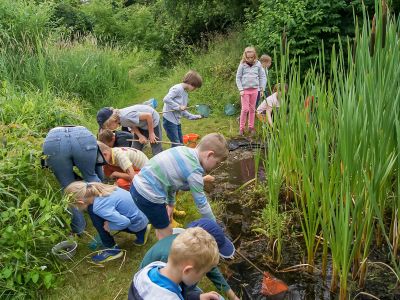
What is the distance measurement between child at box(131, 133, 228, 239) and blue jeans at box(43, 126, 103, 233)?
0.84 metres

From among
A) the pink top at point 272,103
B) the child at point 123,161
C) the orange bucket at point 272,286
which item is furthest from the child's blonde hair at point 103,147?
the orange bucket at point 272,286

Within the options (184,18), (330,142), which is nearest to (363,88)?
(330,142)

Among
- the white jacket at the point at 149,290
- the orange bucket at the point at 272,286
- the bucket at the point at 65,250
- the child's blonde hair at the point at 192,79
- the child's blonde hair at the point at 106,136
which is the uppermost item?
the child's blonde hair at the point at 192,79

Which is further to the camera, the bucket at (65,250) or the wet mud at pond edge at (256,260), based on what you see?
the bucket at (65,250)

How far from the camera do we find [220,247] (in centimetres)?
274

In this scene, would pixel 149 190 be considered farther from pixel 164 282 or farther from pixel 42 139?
pixel 42 139

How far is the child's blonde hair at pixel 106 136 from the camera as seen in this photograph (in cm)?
415

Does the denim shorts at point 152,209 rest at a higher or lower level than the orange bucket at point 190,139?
higher

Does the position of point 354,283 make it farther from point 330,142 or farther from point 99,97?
point 99,97

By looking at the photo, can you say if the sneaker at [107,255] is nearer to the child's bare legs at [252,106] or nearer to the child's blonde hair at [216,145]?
the child's blonde hair at [216,145]

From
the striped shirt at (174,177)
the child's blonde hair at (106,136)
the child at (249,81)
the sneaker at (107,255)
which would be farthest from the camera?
the child at (249,81)

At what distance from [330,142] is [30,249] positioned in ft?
7.72

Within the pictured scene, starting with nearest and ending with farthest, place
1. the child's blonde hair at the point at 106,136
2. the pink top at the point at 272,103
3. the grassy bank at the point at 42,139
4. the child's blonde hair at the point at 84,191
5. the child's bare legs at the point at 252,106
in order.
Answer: the grassy bank at the point at 42,139 < the child's blonde hair at the point at 84,191 < the pink top at the point at 272,103 < the child's blonde hair at the point at 106,136 < the child's bare legs at the point at 252,106

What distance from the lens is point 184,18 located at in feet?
39.2
